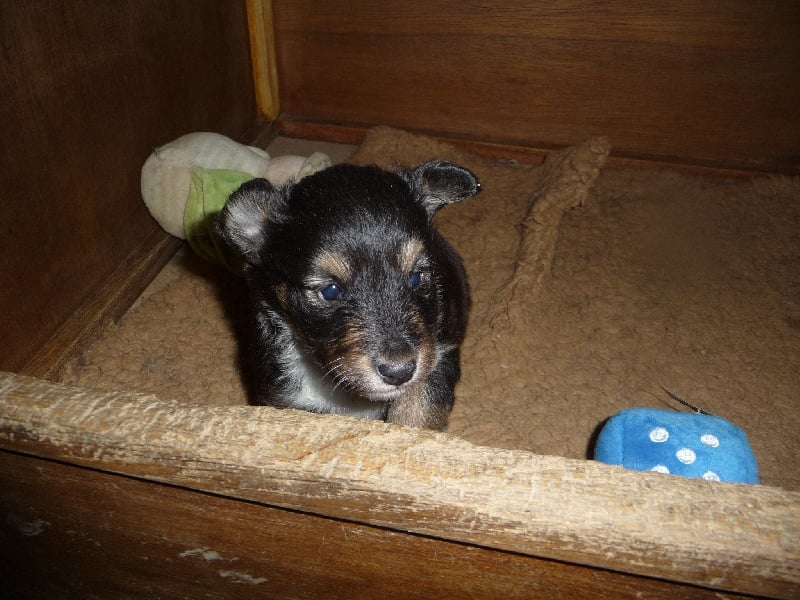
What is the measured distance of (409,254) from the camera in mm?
2273

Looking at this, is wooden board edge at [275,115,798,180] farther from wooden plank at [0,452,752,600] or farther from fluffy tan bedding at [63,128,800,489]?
wooden plank at [0,452,752,600]

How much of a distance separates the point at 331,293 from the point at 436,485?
1011 millimetres

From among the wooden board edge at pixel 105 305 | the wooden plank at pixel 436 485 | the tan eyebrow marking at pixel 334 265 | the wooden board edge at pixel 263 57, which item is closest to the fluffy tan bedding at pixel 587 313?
the wooden board edge at pixel 105 305

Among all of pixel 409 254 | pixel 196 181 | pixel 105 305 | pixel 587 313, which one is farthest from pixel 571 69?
pixel 105 305

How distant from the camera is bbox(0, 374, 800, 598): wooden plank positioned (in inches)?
54.4

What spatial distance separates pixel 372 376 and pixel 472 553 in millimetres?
750

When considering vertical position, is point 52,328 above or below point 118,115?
below

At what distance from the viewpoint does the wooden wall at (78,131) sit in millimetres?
2818

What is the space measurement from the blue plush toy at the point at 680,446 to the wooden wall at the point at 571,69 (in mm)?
3044

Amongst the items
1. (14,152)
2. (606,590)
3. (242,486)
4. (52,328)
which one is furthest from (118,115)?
(606,590)

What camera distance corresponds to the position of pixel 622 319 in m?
3.71

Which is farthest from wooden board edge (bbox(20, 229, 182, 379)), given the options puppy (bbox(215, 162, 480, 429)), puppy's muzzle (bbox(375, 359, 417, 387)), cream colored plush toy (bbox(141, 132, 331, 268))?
puppy's muzzle (bbox(375, 359, 417, 387))

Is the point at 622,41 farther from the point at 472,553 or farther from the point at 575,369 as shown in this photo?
the point at 472,553

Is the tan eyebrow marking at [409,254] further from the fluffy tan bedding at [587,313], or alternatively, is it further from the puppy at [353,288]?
the fluffy tan bedding at [587,313]
